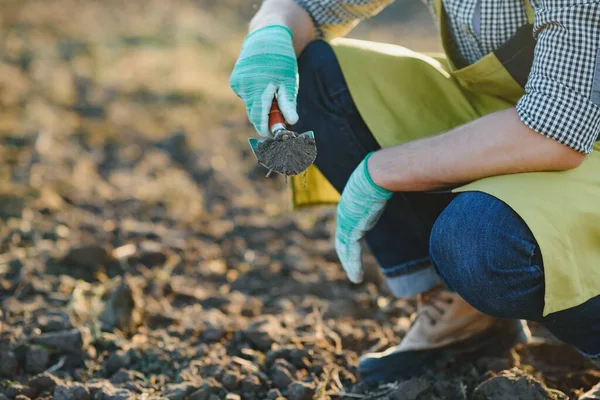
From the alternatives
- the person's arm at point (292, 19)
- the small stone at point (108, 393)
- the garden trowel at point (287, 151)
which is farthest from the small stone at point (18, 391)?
the person's arm at point (292, 19)

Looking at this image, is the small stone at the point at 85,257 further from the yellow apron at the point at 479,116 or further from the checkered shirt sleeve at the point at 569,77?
the checkered shirt sleeve at the point at 569,77

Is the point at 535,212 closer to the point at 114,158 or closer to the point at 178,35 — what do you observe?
the point at 114,158

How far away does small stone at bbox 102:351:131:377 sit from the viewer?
1.83 metres

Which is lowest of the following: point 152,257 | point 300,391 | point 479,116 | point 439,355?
point 439,355

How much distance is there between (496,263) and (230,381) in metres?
0.66

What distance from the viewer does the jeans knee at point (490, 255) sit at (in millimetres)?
1452

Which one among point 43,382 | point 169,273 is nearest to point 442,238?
point 43,382

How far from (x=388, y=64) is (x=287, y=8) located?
0.28 metres

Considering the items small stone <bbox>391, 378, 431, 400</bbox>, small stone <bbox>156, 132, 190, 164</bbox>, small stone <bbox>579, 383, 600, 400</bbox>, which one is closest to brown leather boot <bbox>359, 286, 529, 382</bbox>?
small stone <bbox>391, 378, 431, 400</bbox>

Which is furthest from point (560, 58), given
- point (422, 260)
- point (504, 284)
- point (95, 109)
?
point (95, 109)

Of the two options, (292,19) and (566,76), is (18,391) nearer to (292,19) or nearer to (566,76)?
(292,19)

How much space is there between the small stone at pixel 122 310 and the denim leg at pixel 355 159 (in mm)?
615

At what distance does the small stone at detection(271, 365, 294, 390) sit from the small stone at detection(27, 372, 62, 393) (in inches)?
18.3

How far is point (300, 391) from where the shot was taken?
171 cm
